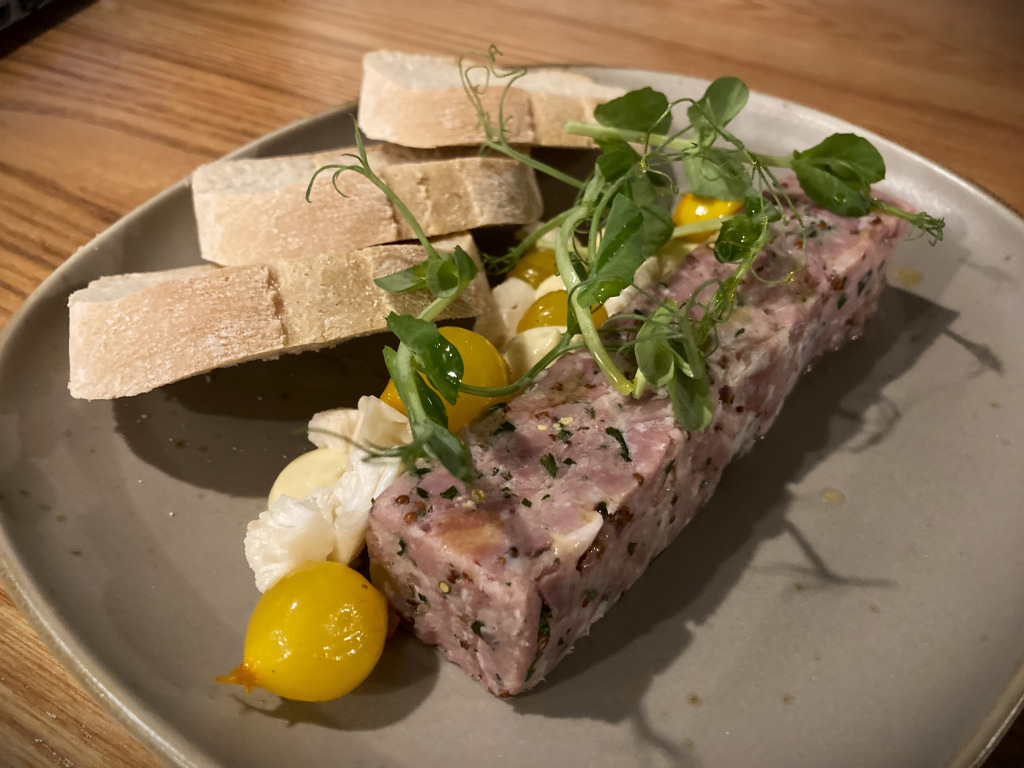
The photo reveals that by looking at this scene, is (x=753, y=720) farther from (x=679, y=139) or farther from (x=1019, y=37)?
(x=1019, y=37)

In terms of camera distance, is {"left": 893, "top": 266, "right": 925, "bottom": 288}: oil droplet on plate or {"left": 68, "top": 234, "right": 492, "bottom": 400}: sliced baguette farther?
{"left": 893, "top": 266, "right": 925, "bottom": 288}: oil droplet on plate

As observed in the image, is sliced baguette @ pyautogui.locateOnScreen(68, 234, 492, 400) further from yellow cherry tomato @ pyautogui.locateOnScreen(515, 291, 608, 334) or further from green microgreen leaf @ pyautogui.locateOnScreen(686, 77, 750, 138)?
green microgreen leaf @ pyautogui.locateOnScreen(686, 77, 750, 138)

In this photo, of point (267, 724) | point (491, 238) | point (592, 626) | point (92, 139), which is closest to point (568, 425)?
point (592, 626)

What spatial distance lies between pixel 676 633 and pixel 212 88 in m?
2.98

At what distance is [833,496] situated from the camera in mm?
1911

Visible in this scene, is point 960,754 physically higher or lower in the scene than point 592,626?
higher

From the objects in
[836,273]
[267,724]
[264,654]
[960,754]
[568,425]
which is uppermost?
[836,273]

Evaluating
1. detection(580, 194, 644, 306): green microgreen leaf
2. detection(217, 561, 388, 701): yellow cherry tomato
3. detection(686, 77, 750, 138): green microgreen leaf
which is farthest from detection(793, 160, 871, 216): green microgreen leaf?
detection(217, 561, 388, 701): yellow cherry tomato

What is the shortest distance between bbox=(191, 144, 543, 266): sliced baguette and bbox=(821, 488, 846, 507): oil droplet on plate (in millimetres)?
1106

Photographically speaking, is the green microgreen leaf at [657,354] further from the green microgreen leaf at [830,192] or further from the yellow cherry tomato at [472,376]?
the green microgreen leaf at [830,192]

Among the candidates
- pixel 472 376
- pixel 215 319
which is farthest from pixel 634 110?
pixel 215 319

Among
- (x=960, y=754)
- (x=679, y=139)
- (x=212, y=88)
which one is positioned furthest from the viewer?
(x=212, y=88)

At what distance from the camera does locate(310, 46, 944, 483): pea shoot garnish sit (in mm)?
1504

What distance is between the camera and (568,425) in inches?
62.3
